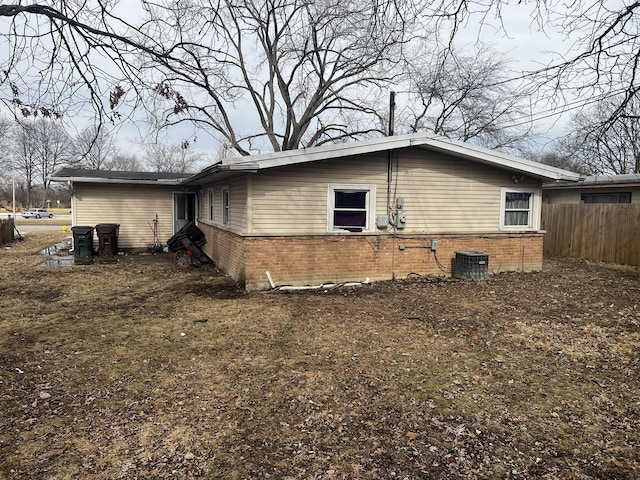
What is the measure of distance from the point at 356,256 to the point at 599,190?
10.6m

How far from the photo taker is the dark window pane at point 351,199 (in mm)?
9461

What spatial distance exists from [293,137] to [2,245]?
14.8 metres

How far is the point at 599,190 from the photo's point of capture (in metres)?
14.8

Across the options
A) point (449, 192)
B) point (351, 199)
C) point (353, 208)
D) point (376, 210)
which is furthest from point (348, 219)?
point (449, 192)

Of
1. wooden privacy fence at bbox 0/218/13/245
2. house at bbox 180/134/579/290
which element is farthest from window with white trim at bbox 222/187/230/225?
wooden privacy fence at bbox 0/218/13/245

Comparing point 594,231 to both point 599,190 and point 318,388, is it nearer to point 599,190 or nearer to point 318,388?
point 599,190

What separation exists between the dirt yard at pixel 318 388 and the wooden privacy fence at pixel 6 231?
12.7 meters

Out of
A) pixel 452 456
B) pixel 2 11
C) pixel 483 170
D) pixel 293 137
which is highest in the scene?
pixel 293 137

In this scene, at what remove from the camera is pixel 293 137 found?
950 inches

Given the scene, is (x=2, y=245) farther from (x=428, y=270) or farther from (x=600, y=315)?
(x=600, y=315)

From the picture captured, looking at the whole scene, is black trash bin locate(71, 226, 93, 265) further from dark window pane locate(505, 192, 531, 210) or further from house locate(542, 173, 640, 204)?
house locate(542, 173, 640, 204)

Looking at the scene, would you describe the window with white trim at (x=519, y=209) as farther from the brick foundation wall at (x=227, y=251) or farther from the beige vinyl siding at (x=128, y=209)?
the beige vinyl siding at (x=128, y=209)

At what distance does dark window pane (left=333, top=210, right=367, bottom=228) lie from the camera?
372 inches

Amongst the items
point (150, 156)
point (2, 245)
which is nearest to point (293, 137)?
point (2, 245)
